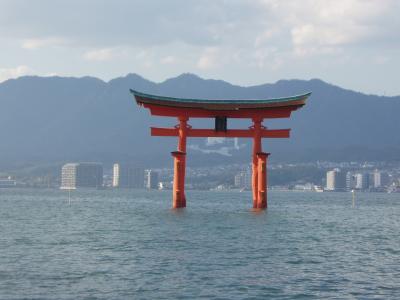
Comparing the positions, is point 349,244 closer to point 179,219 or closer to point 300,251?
point 300,251

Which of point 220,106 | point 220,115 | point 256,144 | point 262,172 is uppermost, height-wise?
point 220,106

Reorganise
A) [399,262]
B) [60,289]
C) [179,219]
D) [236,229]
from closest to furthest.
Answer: [60,289] < [399,262] < [236,229] < [179,219]

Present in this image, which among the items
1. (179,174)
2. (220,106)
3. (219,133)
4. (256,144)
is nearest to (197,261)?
(179,174)

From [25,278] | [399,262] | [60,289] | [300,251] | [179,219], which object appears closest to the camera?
[60,289]

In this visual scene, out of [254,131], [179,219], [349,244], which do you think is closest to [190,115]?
[254,131]

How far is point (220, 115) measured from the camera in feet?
197

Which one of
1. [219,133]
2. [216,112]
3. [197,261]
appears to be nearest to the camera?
[197,261]

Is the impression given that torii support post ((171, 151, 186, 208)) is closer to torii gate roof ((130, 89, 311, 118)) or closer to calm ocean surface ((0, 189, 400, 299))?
torii gate roof ((130, 89, 311, 118))

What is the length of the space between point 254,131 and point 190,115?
473 cm

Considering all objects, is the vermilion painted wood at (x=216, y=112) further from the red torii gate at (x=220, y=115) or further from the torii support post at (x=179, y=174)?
the torii support post at (x=179, y=174)

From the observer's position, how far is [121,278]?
90.2 ft

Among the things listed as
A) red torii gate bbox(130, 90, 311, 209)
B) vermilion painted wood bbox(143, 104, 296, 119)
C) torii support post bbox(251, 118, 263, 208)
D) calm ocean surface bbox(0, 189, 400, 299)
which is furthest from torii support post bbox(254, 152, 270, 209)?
calm ocean surface bbox(0, 189, 400, 299)

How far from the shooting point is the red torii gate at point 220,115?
5825 cm

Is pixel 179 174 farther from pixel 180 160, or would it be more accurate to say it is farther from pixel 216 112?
pixel 216 112
